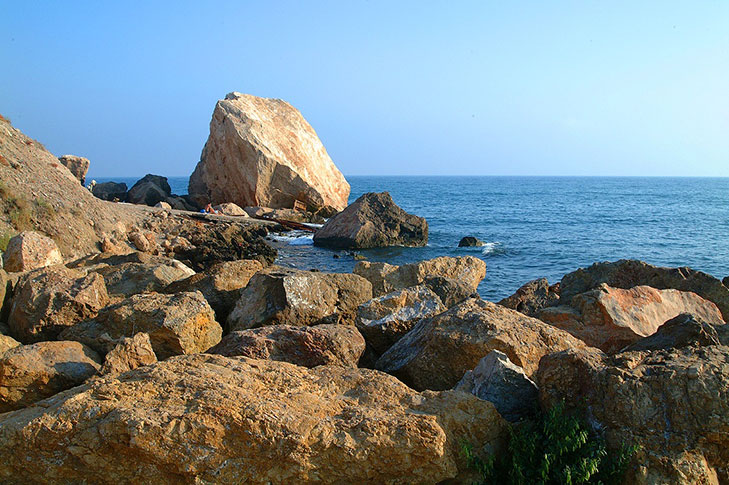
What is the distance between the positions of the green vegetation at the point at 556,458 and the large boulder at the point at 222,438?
6.2 inches

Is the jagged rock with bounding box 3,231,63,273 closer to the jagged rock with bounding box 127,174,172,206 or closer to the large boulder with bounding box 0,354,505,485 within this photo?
the large boulder with bounding box 0,354,505,485

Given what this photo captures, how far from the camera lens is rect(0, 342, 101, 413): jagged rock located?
462 cm

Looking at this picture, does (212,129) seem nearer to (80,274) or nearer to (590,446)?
(80,274)

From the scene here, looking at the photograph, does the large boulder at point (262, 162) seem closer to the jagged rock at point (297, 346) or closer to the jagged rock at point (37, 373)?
the jagged rock at point (297, 346)

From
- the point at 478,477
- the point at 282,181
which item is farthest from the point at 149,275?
the point at 282,181

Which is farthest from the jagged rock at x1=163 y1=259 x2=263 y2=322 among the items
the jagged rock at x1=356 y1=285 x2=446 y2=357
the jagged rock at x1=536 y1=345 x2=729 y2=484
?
the jagged rock at x1=536 y1=345 x2=729 y2=484

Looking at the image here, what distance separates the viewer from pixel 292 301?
22.9 feet

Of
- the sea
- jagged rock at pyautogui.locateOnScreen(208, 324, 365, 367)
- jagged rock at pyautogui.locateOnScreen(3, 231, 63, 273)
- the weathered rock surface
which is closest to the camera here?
jagged rock at pyautogui.locateOnScreen(208, 324, 365, 367)

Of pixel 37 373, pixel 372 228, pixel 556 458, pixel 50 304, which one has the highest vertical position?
pixel 50 304

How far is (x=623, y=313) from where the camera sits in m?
6.87

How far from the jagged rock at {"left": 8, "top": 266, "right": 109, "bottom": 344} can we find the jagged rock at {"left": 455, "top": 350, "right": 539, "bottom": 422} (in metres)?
4.55

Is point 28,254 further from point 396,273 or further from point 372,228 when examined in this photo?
point 372,228

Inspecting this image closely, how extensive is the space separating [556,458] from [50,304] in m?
5.49

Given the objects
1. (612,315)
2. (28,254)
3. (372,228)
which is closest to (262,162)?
(372,228)
